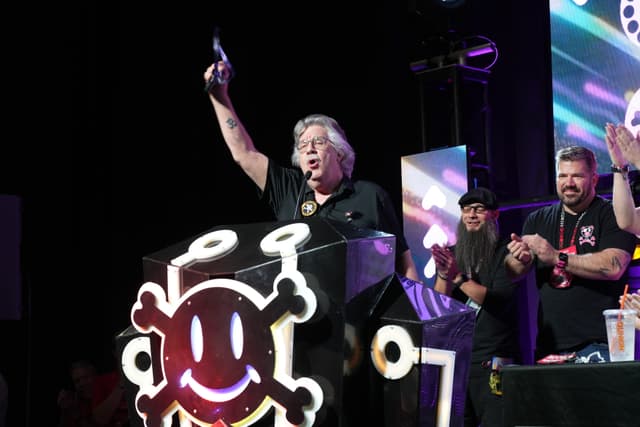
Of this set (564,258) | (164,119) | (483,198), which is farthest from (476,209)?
(164,119)

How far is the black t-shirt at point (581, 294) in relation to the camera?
3070mm

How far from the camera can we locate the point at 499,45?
16.6 feet

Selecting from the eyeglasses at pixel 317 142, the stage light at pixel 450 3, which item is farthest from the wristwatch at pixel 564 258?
the stage light at pixel 450 3

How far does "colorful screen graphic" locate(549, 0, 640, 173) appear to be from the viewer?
410 cm

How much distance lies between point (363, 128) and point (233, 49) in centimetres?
97

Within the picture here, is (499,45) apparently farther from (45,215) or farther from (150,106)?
(45,215)

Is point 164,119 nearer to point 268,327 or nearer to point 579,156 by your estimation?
point 579,156

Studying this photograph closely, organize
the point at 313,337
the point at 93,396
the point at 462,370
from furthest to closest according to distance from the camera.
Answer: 1. the point at 93,396
2. the point at 462,370
3. the point at 313,337

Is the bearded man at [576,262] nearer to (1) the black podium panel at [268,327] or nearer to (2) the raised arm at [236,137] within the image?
(2) the raised arm at [236,137]

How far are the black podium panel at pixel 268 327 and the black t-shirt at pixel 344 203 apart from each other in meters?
0.62

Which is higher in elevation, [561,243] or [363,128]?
[363,128]

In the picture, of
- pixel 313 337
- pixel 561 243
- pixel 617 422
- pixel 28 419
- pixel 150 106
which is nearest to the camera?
pixel 617 422

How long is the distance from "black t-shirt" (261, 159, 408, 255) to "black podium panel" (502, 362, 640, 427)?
35.7 inches

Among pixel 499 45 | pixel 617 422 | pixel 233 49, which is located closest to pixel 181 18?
pixel 233 49
